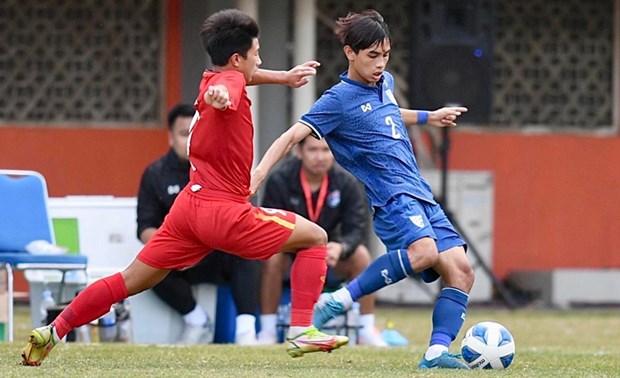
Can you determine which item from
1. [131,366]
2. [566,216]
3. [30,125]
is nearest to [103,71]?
[30,125]

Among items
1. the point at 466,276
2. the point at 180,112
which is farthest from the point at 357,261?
the point at 466,276

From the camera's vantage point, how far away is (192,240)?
6.64 meters

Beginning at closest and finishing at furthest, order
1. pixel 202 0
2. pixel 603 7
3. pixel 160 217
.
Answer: pixel 160 217, pixel 202 0, pixel 603 7

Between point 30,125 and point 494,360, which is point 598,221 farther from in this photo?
point 494,360

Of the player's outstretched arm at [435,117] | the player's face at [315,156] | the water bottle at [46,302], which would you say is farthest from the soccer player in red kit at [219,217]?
the player's face at [315,156]

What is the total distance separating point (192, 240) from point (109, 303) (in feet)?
1.58

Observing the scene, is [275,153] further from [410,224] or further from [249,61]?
[410,224]

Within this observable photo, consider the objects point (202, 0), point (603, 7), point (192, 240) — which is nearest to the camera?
point (192, 240)

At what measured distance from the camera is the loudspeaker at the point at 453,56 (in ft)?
45.5

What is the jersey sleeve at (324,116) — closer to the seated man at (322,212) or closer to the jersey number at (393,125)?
the jersey number at (393,125)

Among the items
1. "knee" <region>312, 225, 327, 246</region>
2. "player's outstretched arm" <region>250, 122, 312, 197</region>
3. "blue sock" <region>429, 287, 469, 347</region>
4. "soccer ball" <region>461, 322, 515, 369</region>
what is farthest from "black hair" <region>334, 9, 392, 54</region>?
"soccer ball" <region>461, 322, 515, 369</region>

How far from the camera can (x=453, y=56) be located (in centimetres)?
1395

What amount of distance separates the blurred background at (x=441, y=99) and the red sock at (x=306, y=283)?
23.3 ft

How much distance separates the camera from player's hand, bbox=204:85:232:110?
6.15 meters
